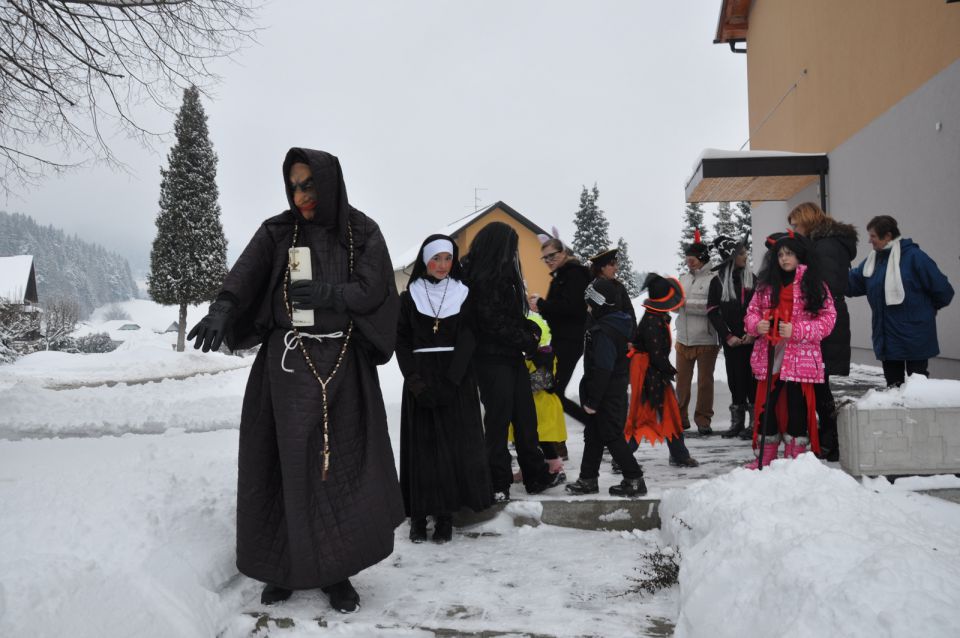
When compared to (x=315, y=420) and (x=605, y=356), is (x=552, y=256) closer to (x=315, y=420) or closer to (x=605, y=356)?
(x=605, y=356)

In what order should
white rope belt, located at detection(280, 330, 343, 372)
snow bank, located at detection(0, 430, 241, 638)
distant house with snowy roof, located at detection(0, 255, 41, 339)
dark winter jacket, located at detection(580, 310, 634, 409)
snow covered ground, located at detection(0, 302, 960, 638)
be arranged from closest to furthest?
1. snow covered ground, located at detection(0, 302, 960, 638)
2. snow bank, located at detection(0, 430, 241, 638)
3. white rope belt, located at detection(280, 330, 343, 372)
4. dark winter jacket, located at detection(580, 310, 634, 409)
5. distant house with snowy roof, located at detection(0, 255, 41, 339)

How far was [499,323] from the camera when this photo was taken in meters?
4.37

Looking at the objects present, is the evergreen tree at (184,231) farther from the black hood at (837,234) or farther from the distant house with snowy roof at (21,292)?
the black hood at (837,234)

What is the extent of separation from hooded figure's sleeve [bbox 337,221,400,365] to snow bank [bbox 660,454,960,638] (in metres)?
1.81

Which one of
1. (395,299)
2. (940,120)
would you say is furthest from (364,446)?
(940,120)

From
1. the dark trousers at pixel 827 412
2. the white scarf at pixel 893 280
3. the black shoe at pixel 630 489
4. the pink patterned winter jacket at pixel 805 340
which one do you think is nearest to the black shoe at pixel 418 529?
the black shoe at pixel 630 489

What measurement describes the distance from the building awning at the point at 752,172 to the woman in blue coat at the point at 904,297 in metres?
6.15

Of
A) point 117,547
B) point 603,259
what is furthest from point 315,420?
point 603,259

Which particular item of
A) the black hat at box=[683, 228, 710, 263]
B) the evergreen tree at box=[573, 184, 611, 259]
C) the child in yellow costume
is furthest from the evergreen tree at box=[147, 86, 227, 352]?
the child in yellow costume

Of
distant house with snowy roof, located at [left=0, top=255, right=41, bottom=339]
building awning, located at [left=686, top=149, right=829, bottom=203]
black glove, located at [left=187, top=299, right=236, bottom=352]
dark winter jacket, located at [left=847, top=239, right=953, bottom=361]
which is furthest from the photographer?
distant house with snowy roof, located at [left=0, top=255, right=41, bottom=339]

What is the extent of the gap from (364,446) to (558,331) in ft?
9.66

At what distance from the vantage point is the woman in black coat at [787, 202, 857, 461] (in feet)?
16.4

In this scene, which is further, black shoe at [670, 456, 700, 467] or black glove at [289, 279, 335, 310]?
black shoe at [670, 456, 700, 467]

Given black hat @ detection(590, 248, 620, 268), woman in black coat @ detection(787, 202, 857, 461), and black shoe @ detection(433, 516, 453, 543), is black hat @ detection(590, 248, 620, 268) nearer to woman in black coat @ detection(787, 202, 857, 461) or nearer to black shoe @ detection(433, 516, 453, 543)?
woman in black coat @ detection(787, 202, 857, 461)
